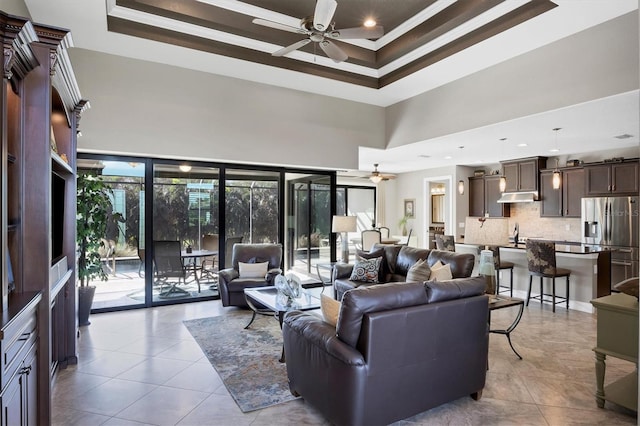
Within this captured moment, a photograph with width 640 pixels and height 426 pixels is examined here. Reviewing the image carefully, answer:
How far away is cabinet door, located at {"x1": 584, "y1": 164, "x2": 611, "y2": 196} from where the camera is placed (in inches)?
271

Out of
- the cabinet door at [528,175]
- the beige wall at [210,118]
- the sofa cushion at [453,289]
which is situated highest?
the beige wall at [210,118]

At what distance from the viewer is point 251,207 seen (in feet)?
21.5

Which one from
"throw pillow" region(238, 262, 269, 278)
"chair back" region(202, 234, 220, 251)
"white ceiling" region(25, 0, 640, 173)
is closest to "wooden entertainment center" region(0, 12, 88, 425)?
"white ceiling" region(25, 0, 640, 173)

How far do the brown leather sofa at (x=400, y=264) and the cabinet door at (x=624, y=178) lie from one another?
390cm

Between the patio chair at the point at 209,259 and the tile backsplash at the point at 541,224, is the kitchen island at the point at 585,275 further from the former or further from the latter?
the patio chair at the point at 209,259

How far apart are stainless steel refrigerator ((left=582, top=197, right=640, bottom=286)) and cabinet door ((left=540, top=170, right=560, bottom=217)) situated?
724 mm

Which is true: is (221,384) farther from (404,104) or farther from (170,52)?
(404,104)

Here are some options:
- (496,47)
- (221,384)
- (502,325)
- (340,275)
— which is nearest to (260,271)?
(340,275)

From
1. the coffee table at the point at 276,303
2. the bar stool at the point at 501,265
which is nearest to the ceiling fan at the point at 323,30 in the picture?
the coffee table at the point at 276,303

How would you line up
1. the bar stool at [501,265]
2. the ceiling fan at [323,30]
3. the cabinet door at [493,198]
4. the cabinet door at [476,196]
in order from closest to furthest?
the ceiling fan at [323,30]
the bar stool at [501,265]
the cabinet door at [493,198]
the cabinet door at [476,196]

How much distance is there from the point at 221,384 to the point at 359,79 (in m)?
4.83

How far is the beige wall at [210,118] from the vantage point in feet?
16.4

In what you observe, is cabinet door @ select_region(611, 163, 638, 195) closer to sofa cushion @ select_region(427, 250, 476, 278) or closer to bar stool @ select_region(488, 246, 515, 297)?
bar stool @ select_region(488, 246, 515, 297)

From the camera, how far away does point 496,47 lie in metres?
4.60
